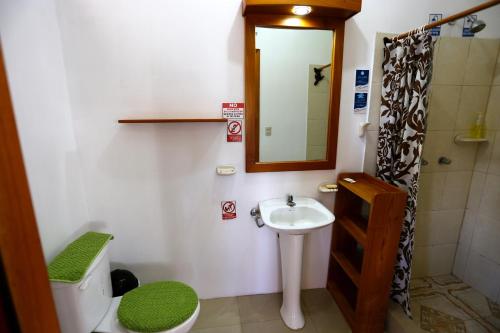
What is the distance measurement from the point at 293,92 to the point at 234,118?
491 mm

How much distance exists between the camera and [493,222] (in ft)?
5.96

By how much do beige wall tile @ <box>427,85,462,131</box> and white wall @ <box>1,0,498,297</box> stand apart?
510 millimetres

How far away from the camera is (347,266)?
5.90ft

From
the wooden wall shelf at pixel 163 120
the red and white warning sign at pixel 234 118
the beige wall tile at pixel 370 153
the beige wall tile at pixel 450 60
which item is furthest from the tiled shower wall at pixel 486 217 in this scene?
the wooden wall shelf at pixel 163 120

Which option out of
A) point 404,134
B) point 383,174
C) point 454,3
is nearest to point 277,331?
point 383,174

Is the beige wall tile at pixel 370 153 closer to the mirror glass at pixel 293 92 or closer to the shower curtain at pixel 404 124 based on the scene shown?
the shower curtain at pixel 404 124

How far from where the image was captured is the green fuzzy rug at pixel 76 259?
3.73ft

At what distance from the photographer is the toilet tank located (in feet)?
3.75

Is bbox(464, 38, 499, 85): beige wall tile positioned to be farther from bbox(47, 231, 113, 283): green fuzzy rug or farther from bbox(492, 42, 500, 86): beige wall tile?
bbox(47, 231, 113, 283): green fuzzy rug

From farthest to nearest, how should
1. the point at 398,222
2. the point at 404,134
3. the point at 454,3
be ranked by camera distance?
1. the point at 454,3
2. the point at 404,134
3. the point at 398,222

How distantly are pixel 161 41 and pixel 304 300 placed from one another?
7.14 ft

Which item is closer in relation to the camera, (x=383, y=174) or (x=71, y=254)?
(x=71, y=254)

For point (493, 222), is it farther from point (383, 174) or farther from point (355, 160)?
point (355, 160)

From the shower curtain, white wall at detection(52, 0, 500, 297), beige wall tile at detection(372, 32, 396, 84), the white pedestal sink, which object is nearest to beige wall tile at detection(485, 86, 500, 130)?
white wall at detection(52, 0, 500, 297)
